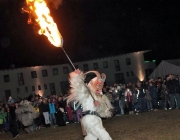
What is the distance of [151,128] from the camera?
1226 centimetres

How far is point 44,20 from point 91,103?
2.90 meters

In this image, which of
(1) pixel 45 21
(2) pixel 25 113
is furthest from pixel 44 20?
(2) pixel 25 113

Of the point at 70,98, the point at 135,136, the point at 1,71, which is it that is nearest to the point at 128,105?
the point at 135,136

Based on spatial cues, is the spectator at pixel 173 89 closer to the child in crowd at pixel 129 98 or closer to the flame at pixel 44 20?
the child in crowd at pixel 129 98

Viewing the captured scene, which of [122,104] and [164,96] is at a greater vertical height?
[164,96]

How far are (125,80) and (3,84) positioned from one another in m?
18.2

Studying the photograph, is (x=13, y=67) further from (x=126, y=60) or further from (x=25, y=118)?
(x=25, y=118)

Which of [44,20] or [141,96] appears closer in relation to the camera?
[44,20]

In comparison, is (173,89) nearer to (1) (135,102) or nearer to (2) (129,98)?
(1) (135,102)

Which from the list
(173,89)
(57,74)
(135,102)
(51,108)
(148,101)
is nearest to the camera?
(173,89)

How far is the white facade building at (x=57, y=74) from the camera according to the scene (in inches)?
1888

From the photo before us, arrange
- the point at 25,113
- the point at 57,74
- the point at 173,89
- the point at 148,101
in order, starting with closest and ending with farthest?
the point at 25,113 < the point at 173,89 < the point at 148,101 < the point at 57,74

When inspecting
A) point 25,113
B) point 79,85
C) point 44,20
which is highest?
point 44,20

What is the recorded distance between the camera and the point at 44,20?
945cm
